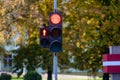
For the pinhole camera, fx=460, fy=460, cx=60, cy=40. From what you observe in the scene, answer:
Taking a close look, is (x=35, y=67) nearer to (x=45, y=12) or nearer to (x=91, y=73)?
(x=91, y=73)

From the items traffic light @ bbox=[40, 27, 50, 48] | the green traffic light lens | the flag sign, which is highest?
traffic light @ bbox=[40, 27, 50, 48]

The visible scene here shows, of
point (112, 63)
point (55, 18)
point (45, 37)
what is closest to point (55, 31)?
point (55, 18)

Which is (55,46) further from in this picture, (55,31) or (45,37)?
(45,37)

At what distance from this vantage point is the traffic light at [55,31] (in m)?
17.3

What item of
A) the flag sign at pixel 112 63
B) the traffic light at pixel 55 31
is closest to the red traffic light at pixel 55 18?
the traffic light at pixel 55 31

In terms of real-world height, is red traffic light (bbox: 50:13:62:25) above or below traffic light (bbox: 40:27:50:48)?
above

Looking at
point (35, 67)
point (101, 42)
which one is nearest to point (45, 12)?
point (101, 42)

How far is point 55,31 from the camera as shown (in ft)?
57.2

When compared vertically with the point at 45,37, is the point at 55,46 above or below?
below

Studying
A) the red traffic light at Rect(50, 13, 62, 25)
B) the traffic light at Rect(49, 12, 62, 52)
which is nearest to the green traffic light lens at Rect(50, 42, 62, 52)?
the traffic light at Rect(49, 12, 62, 52)

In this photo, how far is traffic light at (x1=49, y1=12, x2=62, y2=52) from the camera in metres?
17.3

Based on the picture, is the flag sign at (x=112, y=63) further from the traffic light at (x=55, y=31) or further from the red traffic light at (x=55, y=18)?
the red traffic light at (x=55, y=18)

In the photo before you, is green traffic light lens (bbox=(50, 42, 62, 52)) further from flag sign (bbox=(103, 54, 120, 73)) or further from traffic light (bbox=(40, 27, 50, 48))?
flag sign (bbox=(103, 54, 120, 73))

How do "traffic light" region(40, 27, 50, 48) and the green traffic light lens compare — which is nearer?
the green traffic light lens
